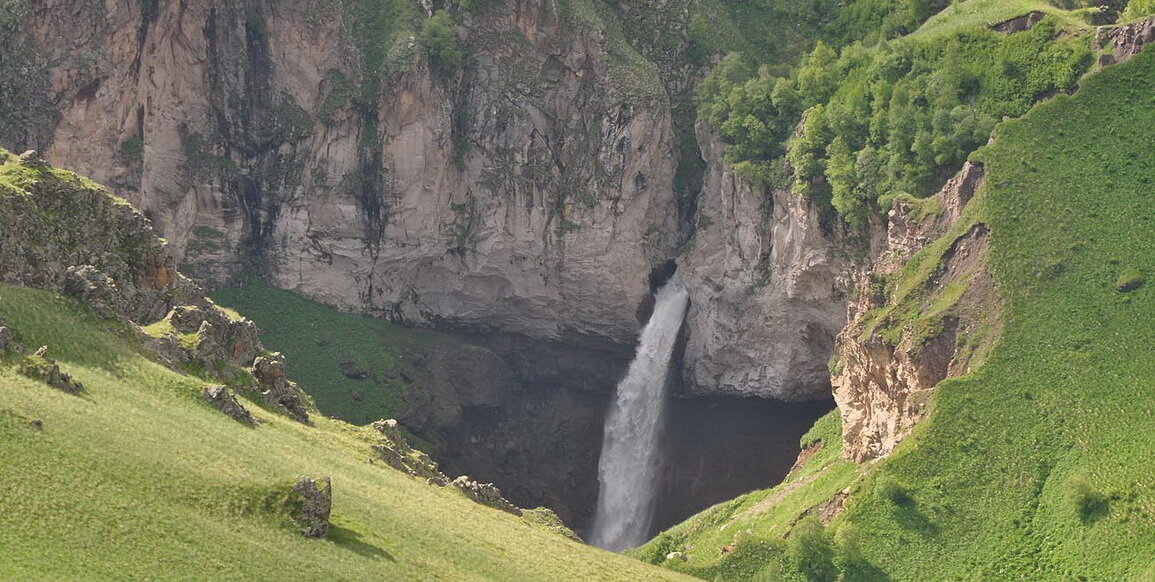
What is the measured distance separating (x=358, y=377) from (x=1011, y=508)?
48833mm

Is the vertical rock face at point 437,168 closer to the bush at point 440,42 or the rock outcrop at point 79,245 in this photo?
the bush at point 440,42

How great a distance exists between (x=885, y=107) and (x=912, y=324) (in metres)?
19.1

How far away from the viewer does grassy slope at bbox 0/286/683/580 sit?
42875mm

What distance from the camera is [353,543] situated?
170ft

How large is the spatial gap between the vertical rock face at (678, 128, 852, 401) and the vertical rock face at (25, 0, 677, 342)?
535 centimetres

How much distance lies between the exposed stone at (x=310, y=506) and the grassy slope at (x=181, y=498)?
1.90 feet

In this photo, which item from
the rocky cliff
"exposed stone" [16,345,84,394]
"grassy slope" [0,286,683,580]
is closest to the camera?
"grassy slope" [0,286,683,580]

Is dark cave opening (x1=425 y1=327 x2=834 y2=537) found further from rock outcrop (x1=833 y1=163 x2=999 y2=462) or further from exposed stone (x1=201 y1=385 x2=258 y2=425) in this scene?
exposed stone (x1=201 y1=385 x2=258 y2=425)

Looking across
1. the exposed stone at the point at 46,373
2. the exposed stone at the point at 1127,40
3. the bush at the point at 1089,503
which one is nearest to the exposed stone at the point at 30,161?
the exposed stone at the point at 46,373

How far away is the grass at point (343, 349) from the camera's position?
9781cm

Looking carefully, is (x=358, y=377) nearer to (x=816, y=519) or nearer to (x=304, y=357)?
(x=304, y=357)

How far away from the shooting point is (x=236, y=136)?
105 m

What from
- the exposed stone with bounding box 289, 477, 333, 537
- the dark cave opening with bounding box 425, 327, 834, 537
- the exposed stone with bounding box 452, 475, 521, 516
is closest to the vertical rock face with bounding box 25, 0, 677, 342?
the dark cave opening with bounding box 425, 327, 834, 537

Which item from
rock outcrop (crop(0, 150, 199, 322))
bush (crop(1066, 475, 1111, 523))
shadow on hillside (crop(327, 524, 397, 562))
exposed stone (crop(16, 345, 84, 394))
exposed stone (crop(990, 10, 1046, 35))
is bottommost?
shadow on hillside (crop(327, 524, 397, 562))
